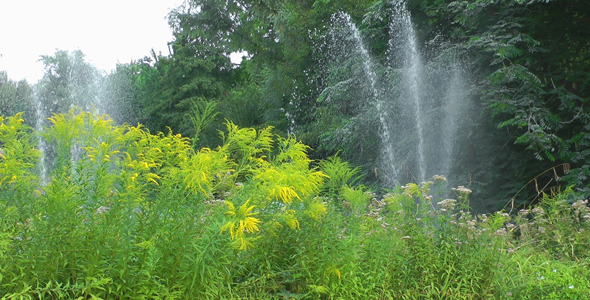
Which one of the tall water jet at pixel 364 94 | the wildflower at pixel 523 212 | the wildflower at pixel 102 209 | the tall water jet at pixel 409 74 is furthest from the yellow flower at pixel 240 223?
the tall water jet at pixel 364 94

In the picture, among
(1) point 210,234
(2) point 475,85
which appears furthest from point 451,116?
(1) point 210,234

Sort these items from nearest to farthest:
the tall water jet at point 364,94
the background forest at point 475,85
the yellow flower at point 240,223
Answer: the yellow flower at point 240,223, the background forest at point 475,85, the tall water jet at point 364,94

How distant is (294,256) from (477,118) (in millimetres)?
6703

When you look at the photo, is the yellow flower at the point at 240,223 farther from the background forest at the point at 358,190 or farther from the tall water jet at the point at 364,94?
the tall water jet at the point at 364,94

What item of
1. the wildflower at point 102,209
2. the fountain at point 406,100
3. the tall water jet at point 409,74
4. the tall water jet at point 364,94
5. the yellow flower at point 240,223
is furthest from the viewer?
the tall water jet at point 364,94

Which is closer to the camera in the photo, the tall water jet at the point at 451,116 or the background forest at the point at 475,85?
the background forest at the point at 475,85

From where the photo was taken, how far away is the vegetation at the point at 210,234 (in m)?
2.45

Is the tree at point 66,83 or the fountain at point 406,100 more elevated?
the tree at point 66,83

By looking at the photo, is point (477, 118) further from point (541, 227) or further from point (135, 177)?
point (135, 177)

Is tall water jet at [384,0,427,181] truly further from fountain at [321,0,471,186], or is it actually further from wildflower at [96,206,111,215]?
wildflower at [96,206,111,215]

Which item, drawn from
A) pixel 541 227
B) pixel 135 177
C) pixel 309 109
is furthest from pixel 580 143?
pixel 309 109

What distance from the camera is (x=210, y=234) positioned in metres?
2.57

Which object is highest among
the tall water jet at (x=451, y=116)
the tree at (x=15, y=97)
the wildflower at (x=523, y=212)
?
the tree at (x=15, y=97)

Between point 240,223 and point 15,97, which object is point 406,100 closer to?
point 240,223
